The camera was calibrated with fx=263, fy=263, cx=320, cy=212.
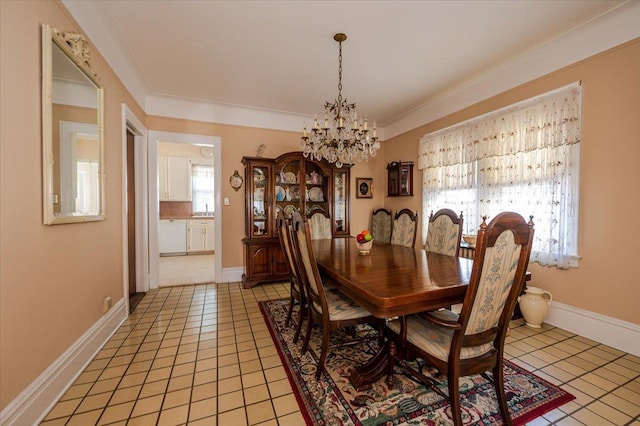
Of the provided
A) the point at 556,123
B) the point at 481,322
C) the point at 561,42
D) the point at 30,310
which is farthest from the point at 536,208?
the point at 30,310

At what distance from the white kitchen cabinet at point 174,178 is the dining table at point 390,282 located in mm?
5588

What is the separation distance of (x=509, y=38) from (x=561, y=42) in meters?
0.49

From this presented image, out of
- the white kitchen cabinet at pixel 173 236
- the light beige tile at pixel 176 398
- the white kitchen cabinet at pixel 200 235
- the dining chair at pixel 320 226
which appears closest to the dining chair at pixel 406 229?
the dining chair at pixel 320 226

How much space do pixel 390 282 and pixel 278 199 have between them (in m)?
3.05

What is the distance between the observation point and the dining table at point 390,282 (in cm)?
133

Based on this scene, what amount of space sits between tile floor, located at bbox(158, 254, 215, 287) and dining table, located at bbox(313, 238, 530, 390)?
2880mm

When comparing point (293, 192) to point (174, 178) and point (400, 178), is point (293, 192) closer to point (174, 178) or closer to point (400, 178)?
point (400, 178)

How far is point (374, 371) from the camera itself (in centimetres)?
173

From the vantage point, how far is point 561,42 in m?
2.48

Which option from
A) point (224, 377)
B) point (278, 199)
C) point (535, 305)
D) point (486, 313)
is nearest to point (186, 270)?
point (278, 199)

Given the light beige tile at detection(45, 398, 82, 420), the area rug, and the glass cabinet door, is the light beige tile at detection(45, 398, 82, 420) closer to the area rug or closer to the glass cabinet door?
the area rug

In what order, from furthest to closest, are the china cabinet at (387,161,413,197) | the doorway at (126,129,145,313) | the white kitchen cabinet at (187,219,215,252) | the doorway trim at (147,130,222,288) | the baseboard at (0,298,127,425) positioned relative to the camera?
the white kitchen cabinet at (187,219,215,252) → the china cabinet at (387,161,413,197) → the doorway trim at (147,130,222,288) → the doorway at (126,129,145,313) → the baseboard at (0,298,127,425)

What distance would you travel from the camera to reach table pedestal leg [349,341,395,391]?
167cm

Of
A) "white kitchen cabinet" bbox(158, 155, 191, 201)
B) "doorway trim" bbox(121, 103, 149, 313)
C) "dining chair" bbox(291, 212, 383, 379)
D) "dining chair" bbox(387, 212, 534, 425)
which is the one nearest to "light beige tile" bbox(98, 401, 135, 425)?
"dining chair" bbox(291, 212, 383, 379)
